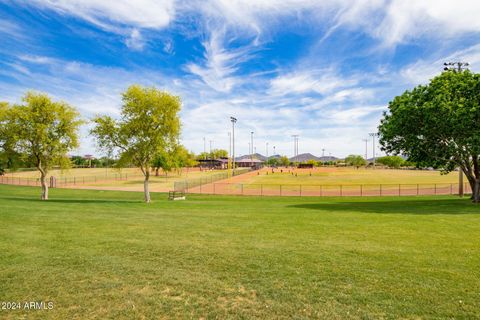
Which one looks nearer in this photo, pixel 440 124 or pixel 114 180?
pixel 440 124

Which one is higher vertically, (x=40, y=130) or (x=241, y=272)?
(x=40, y=130)

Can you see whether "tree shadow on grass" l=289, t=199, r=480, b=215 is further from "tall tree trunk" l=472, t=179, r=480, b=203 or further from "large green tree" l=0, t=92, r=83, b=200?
"large green tree" l=0, t=92, r=83, b=200

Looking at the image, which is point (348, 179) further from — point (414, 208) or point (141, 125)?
point (141, 125)

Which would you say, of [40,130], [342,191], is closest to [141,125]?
[40,130]

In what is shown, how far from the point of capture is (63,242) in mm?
10805

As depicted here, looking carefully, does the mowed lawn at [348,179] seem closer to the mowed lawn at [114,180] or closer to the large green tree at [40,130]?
the mowed lawn at [114,180]

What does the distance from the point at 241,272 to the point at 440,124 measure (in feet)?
76.6

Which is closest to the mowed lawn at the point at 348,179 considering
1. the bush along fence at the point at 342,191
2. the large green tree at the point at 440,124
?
the bush along fence at the point at 342,191

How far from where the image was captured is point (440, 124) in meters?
23.4

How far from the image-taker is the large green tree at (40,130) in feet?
93.7

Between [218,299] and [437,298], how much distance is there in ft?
16.2

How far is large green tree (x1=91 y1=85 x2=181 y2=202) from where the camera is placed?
2870cm

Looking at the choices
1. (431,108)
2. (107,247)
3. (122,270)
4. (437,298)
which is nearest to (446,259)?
(437,298)

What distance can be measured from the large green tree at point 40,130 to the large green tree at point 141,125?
170 inches
